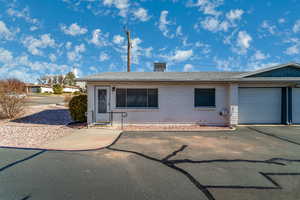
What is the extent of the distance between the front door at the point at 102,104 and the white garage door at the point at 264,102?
25.5 ft

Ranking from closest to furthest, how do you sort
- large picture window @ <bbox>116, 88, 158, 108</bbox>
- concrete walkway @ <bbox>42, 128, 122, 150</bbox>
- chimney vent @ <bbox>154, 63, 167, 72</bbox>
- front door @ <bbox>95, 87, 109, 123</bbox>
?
concrete walkway @ <bbox>42, 128, 122, 150</bbox> → front door @ <bbox>95, 87, 109, 123</bbox> → large picture window @ <bbox>116, 88, 158, 108</bbox> → chimney vent @ <bbox>154, 63, 167, 72</bbox>

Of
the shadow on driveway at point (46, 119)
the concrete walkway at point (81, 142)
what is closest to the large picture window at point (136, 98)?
the concrete walkway at point (81, 142)

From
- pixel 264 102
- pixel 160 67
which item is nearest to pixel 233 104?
pixel 264 102

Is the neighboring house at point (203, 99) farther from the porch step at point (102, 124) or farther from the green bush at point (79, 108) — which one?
the green bush at point (79, 108)

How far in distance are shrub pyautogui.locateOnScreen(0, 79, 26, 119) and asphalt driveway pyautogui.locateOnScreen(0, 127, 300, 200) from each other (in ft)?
23.4

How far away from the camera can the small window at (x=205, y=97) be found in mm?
8719

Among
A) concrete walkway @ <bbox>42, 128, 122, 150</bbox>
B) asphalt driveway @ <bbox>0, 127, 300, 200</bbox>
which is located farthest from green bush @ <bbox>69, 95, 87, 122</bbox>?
asphalt driveway @ <bbox>0, 127, 300, 200</bbox>

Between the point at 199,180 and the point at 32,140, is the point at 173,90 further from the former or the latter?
the point at 32,140

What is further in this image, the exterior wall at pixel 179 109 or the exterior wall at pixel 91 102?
the exterior wall at pixel 179 109

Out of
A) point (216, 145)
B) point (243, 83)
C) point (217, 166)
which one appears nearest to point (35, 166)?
point (217, 166)

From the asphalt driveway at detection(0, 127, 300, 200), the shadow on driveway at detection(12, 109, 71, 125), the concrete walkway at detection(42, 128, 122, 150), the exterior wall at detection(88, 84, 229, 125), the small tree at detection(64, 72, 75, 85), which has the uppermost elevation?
the small tree at detection(64, 72, 75, 85)

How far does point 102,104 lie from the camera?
8.48 metres

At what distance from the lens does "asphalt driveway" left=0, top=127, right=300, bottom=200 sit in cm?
261

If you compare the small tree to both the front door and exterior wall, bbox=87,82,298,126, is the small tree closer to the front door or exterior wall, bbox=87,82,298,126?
the front door
